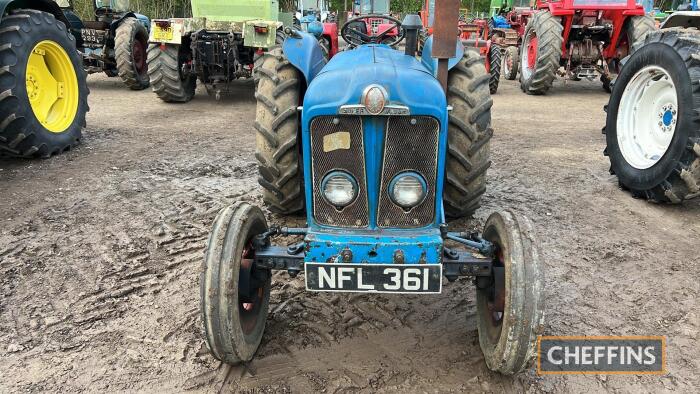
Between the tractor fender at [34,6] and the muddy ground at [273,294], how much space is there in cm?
162

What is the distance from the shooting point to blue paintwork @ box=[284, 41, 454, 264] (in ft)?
7.93

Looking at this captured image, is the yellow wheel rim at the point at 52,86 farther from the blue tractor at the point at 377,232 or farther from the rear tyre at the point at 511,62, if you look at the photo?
the rear tyre at the point at 511,62

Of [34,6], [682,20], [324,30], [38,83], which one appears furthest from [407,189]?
[324,30]

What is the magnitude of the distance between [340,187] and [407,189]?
342 millimetres

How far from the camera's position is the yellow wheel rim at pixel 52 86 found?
575cm

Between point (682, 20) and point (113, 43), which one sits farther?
point (113, 43)

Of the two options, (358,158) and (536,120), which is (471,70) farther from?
(536,120)

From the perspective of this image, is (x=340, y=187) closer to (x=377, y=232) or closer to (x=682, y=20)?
(x=377, y=232)

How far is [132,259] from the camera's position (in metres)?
3.60

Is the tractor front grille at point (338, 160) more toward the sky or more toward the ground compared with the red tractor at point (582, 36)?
more toward the ground

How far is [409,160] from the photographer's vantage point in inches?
101

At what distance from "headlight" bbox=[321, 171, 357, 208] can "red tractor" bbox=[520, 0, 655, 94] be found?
8.14m

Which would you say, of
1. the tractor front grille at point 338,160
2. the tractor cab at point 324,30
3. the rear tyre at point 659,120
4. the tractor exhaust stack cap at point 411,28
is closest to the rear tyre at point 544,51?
the tractor cab at point 324,30

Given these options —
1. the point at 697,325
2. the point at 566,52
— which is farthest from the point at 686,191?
the point at 566,52
